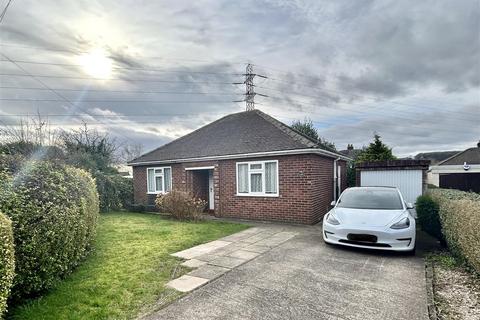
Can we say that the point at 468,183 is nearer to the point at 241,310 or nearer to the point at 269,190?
the point at 269,190

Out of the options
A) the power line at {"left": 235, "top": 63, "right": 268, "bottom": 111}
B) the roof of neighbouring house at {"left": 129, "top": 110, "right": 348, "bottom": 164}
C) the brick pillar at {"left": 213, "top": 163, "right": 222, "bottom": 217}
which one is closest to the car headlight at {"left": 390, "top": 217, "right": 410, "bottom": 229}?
the roof of neighbouring house at {"left": 129, "top": 110, "right": 348, "bottom": 164}

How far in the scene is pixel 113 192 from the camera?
14.9 metres

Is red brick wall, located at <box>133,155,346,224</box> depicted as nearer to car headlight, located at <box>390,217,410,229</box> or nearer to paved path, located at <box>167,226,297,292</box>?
paved path, located at <box>167,226,297,292</box>

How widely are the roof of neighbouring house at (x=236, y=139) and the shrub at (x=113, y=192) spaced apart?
1.66m

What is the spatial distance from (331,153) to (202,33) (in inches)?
270

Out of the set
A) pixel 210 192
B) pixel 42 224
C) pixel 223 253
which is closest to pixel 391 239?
pixel 223 253

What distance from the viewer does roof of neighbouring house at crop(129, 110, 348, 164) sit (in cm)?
1058

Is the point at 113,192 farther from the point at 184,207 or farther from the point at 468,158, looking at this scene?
the point at 468,158

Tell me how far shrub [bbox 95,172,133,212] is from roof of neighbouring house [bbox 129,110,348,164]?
166 cm

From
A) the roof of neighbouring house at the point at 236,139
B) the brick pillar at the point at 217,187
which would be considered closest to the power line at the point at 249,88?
the roof of neighbouring house at the point at 236,139

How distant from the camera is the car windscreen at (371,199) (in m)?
6.48

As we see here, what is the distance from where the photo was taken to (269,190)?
10.4m

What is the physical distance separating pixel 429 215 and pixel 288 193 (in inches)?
169

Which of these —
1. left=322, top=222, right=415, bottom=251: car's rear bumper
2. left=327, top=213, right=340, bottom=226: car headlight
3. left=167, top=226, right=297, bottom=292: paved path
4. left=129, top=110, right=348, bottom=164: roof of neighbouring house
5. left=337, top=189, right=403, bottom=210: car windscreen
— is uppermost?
left=129, top=110, right=348, bottom=164: roof of neighbouring house
